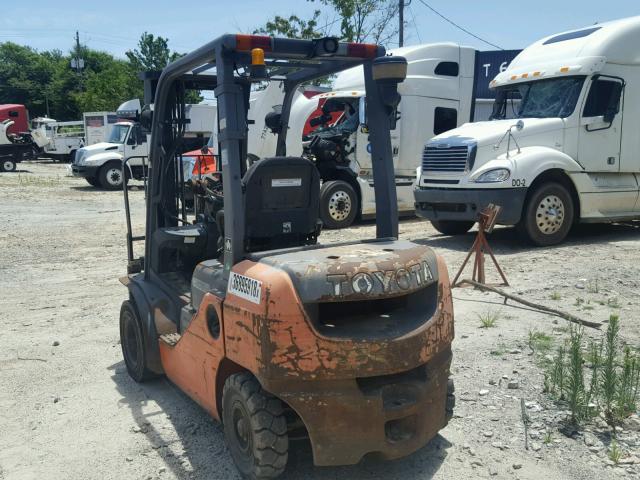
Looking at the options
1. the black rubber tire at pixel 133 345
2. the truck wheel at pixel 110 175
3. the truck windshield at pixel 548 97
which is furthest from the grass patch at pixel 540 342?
the truck wheel at pixel 110 175

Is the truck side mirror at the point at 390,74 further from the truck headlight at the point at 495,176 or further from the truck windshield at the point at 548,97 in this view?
the truck windshield at the point at 548,97

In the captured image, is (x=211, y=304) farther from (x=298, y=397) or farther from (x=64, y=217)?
(x=64, y=217)

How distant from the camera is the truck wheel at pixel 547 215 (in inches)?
392

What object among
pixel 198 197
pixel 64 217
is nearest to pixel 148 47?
pixel 64 217

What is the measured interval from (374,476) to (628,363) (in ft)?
6.29

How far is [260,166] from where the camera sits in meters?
3.86

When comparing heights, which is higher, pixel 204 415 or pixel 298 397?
pixel 298 397

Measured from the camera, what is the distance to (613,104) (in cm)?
1063

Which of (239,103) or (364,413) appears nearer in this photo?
(364,413)

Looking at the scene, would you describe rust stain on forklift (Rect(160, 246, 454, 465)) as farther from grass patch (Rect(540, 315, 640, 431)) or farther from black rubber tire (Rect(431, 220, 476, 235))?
black rubber tire (Rect(431, 220, 476, 235))

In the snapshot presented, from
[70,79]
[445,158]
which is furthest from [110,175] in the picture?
[70,79]

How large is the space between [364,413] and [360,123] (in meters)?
9.88

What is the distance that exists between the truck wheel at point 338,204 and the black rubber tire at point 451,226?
2165 millimetres

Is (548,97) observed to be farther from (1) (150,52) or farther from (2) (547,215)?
(1) (150,52)
